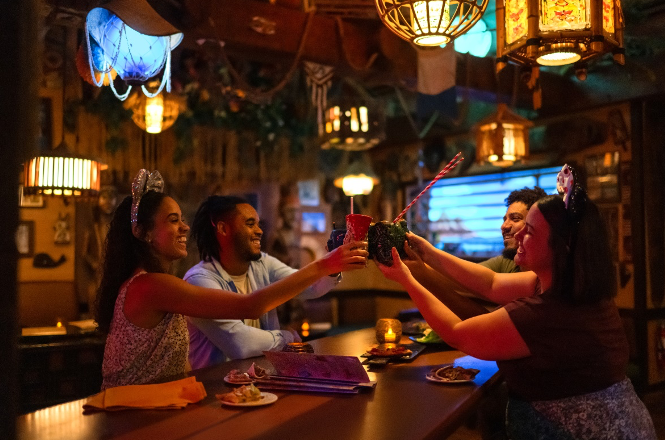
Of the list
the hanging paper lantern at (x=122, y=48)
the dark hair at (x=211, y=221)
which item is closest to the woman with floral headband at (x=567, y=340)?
→ the dark hair at (x=211, y=221)

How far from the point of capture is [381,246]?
248 centimetres

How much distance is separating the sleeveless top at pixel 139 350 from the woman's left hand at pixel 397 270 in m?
0.85

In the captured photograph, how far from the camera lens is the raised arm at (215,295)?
2299 millimetres

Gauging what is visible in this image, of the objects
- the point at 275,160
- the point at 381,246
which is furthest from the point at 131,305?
the point at 275,160

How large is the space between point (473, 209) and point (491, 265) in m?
3.88

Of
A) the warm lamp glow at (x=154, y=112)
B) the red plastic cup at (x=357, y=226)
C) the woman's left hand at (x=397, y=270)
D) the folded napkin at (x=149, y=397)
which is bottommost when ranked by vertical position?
the folded napkin at (x=149, y=397)

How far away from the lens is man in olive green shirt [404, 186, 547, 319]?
2.62 m

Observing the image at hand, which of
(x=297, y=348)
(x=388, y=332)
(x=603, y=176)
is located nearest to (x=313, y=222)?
(x=603, y=176)

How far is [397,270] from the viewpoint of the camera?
2400mm

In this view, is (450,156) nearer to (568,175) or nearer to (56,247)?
(56,247)

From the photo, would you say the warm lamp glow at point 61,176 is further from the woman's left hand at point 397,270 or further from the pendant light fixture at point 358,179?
the pendant light fixture at point 358,179

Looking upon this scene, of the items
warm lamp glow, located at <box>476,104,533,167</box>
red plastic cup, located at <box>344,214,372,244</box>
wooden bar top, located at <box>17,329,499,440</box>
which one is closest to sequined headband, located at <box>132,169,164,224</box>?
wooden bar top, located at <box>17,329,499,440</box>

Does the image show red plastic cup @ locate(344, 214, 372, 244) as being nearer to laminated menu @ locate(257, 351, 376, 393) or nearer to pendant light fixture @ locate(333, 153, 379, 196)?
laminated menu @ locate(257, 351, 376, 393)

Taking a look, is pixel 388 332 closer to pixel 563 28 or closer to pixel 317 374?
pixel 317 374
